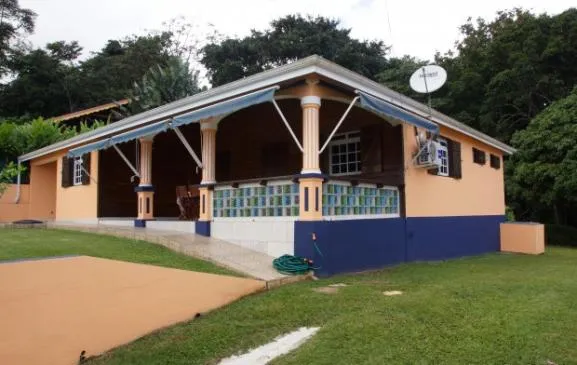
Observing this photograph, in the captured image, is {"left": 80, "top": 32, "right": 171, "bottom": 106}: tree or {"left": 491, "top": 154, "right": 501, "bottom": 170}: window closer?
{"left": 491, "top": 154, "right": 501, "bottom": 170}: window

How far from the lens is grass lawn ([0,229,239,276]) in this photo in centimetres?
690

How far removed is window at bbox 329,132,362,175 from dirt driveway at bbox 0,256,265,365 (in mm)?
5233

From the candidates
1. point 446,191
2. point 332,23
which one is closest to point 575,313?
point 446,191

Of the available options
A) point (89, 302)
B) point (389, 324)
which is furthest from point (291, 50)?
point (389, 324)

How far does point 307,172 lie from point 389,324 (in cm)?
320

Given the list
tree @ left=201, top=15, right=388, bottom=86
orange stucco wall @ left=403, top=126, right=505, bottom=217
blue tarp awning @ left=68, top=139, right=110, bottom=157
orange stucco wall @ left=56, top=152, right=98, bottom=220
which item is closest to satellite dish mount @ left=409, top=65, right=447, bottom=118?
orange stucco wall @ left=403, top=126, right=505, bottom=217

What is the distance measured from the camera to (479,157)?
13.9 m

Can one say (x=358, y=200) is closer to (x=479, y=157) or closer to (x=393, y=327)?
(x=393, y=327)

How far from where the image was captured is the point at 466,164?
13.1 m

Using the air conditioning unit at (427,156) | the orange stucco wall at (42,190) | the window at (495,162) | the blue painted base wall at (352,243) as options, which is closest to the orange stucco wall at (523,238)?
the window at (495,162)

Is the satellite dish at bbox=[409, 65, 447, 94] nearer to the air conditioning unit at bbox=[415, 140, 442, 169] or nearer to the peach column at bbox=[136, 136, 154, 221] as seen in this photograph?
the air conditioning unit at bbox=[415, 140, 442, 169]

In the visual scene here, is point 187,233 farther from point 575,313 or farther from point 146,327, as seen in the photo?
point 575,313

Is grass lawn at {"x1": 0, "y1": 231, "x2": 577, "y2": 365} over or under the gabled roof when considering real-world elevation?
under

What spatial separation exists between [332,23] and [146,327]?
1160 inches
